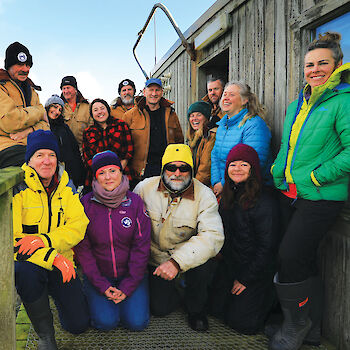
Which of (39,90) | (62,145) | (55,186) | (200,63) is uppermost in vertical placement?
(200,63)

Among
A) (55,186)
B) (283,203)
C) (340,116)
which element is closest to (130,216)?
(55,186)

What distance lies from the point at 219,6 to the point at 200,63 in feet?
3.57

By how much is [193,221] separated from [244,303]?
0.72 meters

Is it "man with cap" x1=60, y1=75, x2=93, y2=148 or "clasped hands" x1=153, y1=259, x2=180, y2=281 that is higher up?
"man with cap" x1=60, y1=75, x2=93, y2=148

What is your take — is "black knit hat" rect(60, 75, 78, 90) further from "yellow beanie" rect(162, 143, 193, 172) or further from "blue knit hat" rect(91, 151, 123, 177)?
"yellow beanie" rect(162, 143, 193, 172)

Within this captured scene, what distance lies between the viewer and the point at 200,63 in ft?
16.8

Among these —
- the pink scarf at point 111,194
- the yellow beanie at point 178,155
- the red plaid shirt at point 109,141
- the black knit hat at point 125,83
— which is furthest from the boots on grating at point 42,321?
the black knit hat at point 125,83

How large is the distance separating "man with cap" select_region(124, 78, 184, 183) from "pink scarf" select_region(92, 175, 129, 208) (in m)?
1.26

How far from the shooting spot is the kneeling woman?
2.35 m

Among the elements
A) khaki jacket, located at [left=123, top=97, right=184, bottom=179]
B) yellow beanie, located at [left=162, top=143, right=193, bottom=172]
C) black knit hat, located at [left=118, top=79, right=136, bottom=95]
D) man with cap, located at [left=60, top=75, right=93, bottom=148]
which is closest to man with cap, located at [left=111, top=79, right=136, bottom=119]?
black knit hat, located at [left=118, top=79, right=136, bottom=95]

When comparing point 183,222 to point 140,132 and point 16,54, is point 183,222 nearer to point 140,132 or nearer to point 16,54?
point 140,132

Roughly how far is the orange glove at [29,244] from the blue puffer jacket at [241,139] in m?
1.67

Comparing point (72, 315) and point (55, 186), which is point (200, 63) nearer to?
point (55, 186)

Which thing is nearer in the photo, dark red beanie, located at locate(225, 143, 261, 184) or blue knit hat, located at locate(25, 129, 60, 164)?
blue knit hat, located at locate(25, 129, 60, 164)
